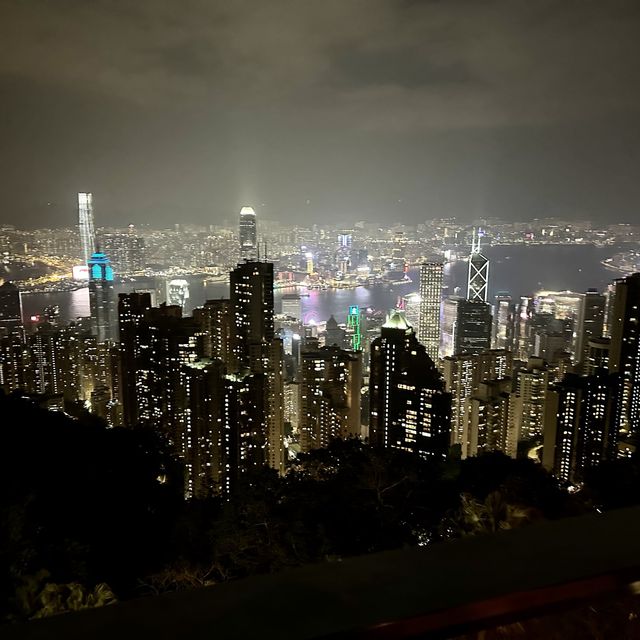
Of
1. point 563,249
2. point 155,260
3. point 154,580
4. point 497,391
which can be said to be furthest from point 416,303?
point 154,580

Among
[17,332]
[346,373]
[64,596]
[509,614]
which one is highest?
[509,614]

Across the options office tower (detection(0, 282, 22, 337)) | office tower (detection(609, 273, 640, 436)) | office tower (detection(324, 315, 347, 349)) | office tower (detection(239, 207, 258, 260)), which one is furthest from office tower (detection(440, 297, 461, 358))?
office tower (detection(0, 282, 22, 337))

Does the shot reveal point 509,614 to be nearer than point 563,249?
Yes

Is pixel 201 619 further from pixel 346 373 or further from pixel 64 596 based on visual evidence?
pixel 346 373

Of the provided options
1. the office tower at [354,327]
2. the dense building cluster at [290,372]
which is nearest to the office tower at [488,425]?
the dense building cluster at [290,372]

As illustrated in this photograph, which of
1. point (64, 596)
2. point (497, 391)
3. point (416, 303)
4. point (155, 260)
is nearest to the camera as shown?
point (64, 596)

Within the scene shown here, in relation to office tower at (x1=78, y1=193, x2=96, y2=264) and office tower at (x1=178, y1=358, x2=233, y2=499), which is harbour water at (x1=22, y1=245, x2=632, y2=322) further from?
office tower at (x1=178, y1=358, x2=233, y2=499)
